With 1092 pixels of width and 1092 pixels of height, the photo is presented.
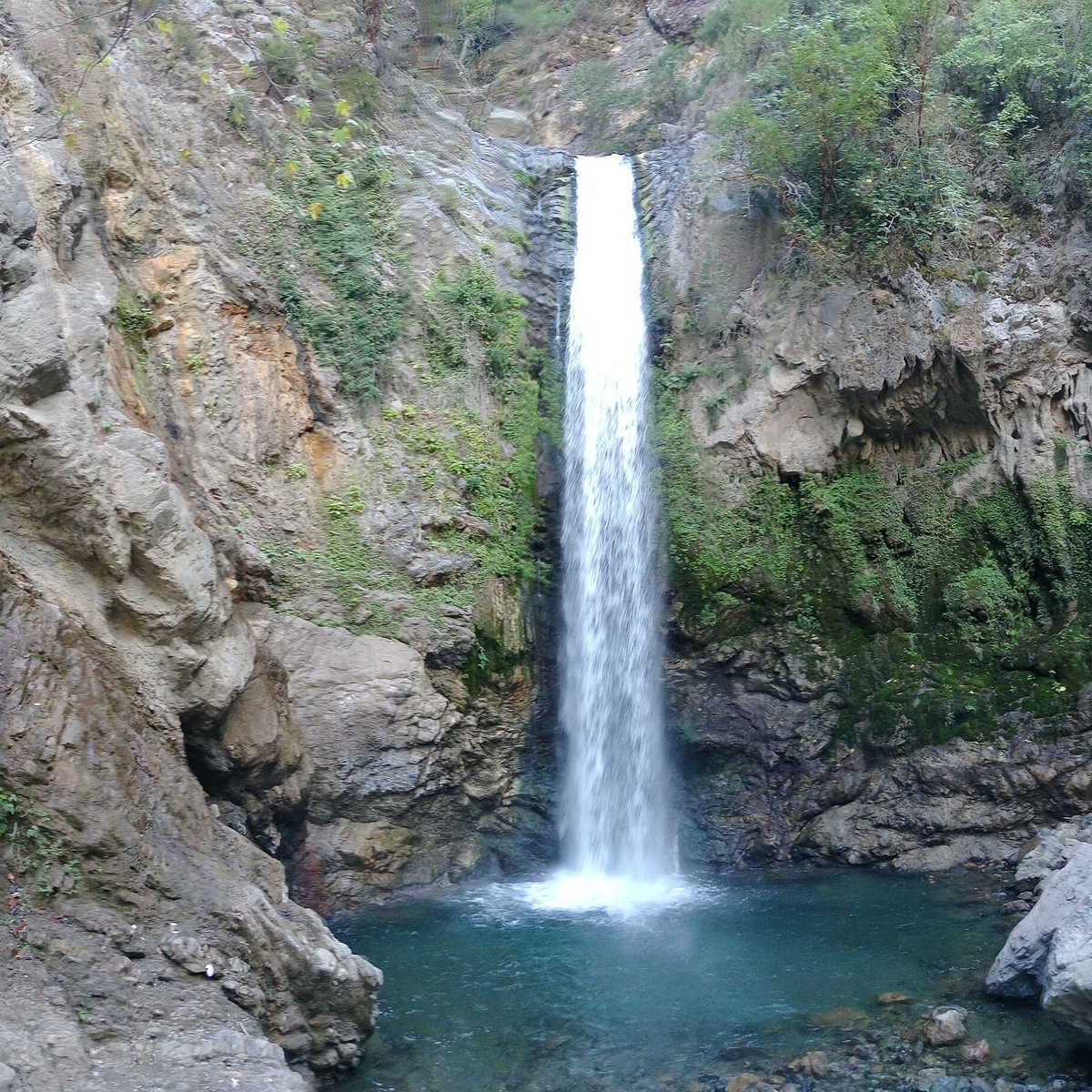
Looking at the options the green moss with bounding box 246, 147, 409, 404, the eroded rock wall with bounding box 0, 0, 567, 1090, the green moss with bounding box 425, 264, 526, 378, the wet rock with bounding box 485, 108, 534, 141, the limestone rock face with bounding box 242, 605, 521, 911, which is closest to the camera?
the eroded rock wall with bounding box 0, 0, 567, 1090

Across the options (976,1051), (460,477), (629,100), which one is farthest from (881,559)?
(629,100)

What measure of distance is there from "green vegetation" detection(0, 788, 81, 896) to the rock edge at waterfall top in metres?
5.42

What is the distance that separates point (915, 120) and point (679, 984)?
12.3 metres

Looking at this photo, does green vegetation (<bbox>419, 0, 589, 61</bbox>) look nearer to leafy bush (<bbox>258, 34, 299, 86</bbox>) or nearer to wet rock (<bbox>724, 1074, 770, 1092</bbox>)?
leafy bush (<bbox>258, 34, 299, 86</bbox>)

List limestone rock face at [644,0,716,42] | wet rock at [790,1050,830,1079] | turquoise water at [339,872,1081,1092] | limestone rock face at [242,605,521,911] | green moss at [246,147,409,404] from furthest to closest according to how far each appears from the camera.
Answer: limestone rock face at [644,0,716,42] → green moss at [246,147,409,404] → limestone rock face at [242,605,521,911] → turquoise water at [339,872,1081,1092] → wet rock at [790,1050,830,1079]

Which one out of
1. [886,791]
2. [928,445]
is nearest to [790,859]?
[886,791]

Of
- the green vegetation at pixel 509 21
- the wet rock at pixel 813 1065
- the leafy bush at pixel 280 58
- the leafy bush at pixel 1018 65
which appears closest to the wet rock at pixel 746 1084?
the wet rock at pixel 813 1065

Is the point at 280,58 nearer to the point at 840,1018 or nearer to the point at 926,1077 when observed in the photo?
the point at 840,1018

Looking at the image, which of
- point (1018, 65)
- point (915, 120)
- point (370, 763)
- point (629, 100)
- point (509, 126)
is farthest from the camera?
point (509, 126)

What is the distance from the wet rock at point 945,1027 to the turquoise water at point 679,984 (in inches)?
4.4

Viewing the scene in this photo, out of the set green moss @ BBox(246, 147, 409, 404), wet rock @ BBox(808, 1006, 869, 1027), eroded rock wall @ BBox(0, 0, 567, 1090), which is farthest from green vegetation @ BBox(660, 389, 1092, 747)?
wet rock @ BBox(808, 1006, 869, 1027)

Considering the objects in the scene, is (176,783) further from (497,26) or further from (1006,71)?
(497,26)

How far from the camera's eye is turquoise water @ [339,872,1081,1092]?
24.5 feet

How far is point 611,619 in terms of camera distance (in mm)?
13281
